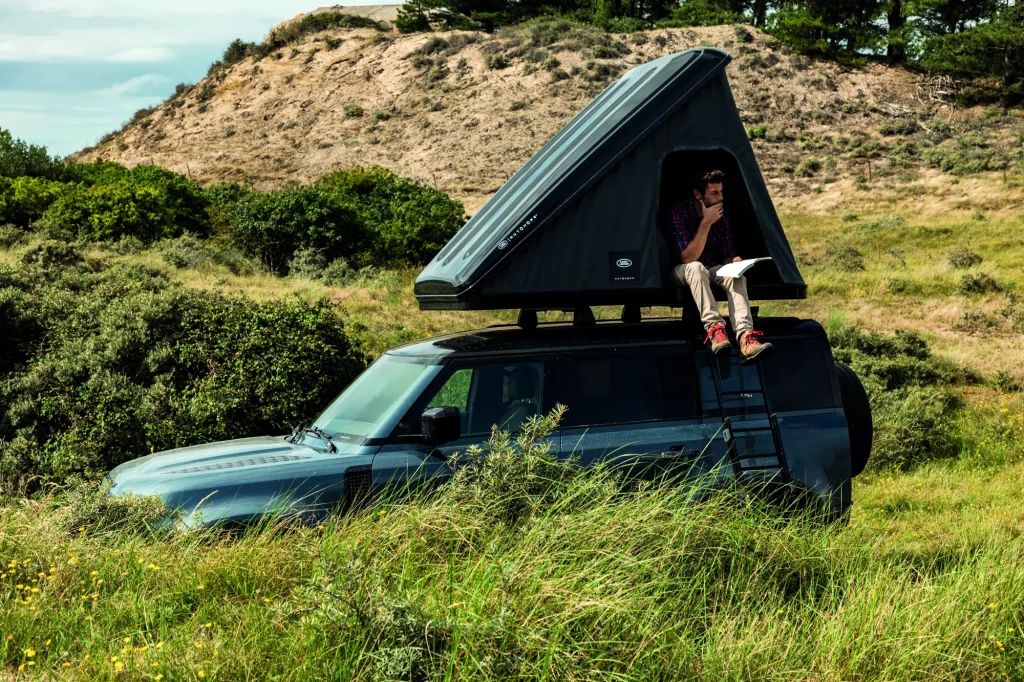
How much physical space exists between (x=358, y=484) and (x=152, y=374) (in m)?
6.81

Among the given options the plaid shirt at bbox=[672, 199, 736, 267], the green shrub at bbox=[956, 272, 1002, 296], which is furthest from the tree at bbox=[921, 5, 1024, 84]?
the plaid shirt at bbox=[672, 199, 736, 267]

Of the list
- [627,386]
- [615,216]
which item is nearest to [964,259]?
[615,216]

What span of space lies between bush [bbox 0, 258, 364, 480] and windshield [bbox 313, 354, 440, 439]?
15.3 feet

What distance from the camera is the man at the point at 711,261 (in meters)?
6.48

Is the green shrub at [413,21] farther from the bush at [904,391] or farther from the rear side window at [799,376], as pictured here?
the rear side window at [799,376]

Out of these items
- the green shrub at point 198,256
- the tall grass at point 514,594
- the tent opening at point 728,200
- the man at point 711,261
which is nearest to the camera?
the tall grass at point 514,594

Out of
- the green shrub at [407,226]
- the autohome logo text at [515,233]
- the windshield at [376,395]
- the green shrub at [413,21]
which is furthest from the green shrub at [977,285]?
the green shrub at [413,21]

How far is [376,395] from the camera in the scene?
6.45 meters

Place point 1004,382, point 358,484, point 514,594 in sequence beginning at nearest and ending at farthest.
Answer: point 514,594 → point 358,484 → point 1004,382

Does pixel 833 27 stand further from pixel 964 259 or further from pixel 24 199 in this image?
pixel 24 199

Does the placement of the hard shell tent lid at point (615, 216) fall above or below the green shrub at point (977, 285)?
above

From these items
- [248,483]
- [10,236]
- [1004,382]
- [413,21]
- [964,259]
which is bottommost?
[1004,382]

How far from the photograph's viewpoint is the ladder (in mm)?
6352

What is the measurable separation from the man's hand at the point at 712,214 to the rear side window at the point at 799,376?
3.38 feet
